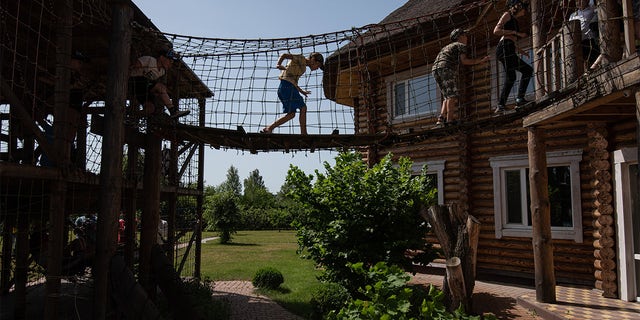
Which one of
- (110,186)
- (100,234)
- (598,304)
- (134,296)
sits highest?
(110,186)

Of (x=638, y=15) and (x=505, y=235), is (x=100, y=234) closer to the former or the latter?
(x=638, y=15)

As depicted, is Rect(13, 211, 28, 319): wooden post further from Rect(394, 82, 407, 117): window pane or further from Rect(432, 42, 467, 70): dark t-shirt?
Rect(394, 82, 407, 117): window pane

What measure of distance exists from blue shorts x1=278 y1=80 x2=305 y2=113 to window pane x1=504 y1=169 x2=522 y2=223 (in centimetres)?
585

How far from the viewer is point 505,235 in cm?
1031

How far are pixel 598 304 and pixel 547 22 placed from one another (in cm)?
565

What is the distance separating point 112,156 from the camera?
5254mm

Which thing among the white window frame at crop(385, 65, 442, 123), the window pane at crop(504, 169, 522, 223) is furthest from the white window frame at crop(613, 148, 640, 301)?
the white window frame at crop(385, 65, 442, 123)

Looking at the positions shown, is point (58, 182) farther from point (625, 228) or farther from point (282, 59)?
point (625, 228)

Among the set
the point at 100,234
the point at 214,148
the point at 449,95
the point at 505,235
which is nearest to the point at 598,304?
the point at 505,235

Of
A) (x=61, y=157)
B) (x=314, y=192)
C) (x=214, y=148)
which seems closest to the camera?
(x=61, y=157)

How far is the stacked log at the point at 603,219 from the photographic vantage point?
7.84 m

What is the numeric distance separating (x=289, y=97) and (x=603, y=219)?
6.03m

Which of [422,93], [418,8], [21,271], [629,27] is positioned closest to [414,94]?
[422,93]

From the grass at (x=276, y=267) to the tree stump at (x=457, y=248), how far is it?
3.15m
